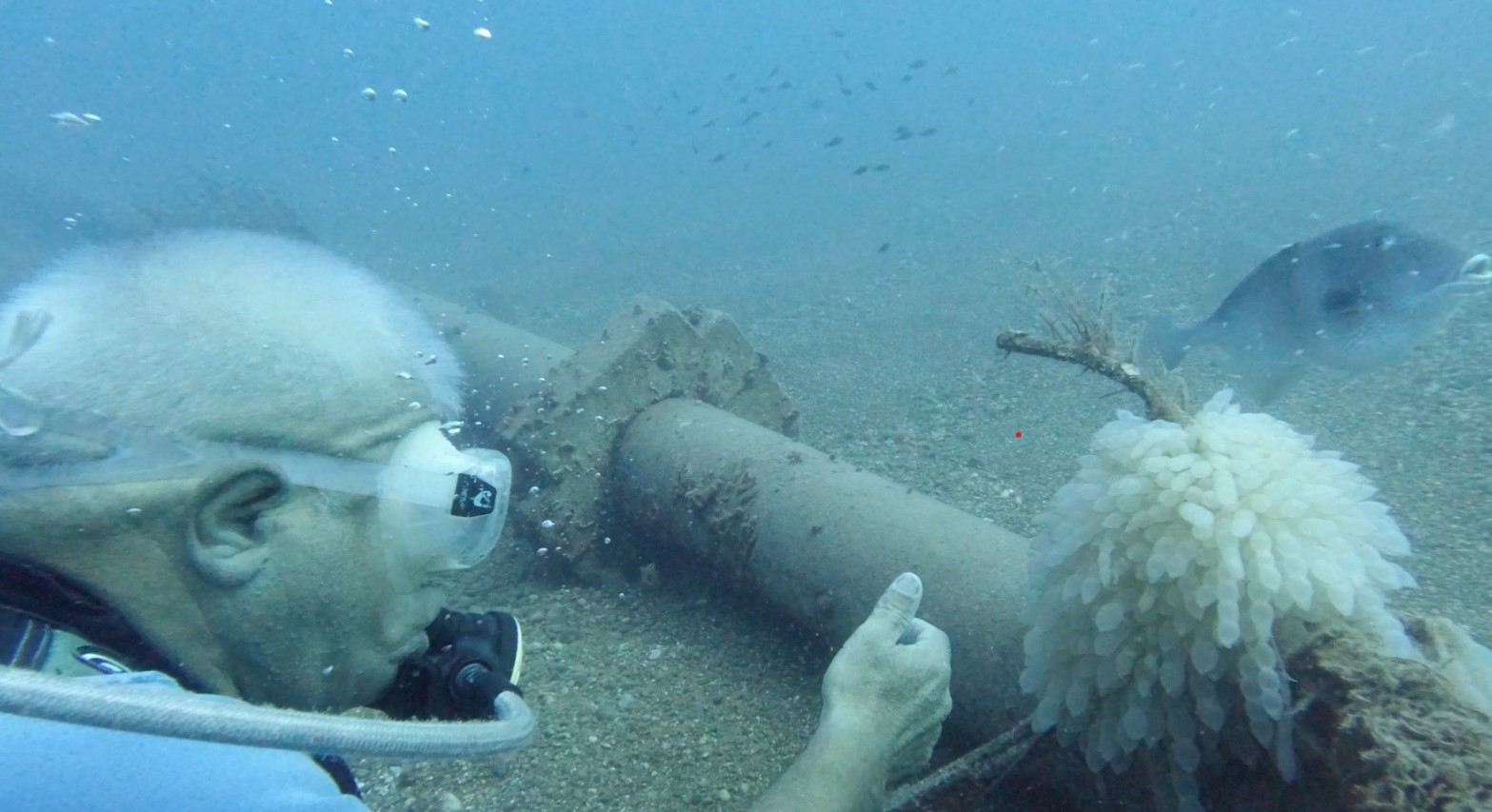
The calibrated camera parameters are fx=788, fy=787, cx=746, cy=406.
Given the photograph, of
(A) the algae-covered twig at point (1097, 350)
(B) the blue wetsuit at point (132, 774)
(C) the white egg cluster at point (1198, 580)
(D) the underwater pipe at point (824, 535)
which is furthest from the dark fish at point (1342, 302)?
(B) the blue wetsuit at point (132, 774)

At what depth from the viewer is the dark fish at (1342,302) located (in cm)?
375

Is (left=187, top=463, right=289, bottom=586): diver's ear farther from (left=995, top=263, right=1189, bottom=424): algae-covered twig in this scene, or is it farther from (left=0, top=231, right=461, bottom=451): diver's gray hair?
(left=995, top=263, right=1189, bottom=424): algae-covered twig

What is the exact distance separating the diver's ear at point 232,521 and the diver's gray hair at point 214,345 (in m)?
0.08

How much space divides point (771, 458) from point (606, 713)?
4.32ft

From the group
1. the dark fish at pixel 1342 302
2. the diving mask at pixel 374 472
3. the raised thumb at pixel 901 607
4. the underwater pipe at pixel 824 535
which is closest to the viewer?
the diving mask at pixel 374 472

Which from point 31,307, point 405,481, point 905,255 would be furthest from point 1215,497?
point 905,255

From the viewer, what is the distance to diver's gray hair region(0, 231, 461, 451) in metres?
1.26

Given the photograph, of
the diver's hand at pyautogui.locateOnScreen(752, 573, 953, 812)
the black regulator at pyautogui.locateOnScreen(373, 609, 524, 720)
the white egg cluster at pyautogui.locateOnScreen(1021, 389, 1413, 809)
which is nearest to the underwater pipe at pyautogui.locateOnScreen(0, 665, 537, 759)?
the black regulator at pyautogui.locateOnScreen(373, 609, 524, 720)

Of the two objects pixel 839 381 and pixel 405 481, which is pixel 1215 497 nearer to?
pixel 405 481

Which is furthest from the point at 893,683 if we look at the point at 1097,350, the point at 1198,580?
the point at 1097,350

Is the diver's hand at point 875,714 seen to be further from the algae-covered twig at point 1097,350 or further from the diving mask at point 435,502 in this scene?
the diving mask at point 435,502

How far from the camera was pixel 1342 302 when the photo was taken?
12.9ft

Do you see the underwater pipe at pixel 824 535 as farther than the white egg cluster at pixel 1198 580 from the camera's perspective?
Yes

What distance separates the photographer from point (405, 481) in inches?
64.3
